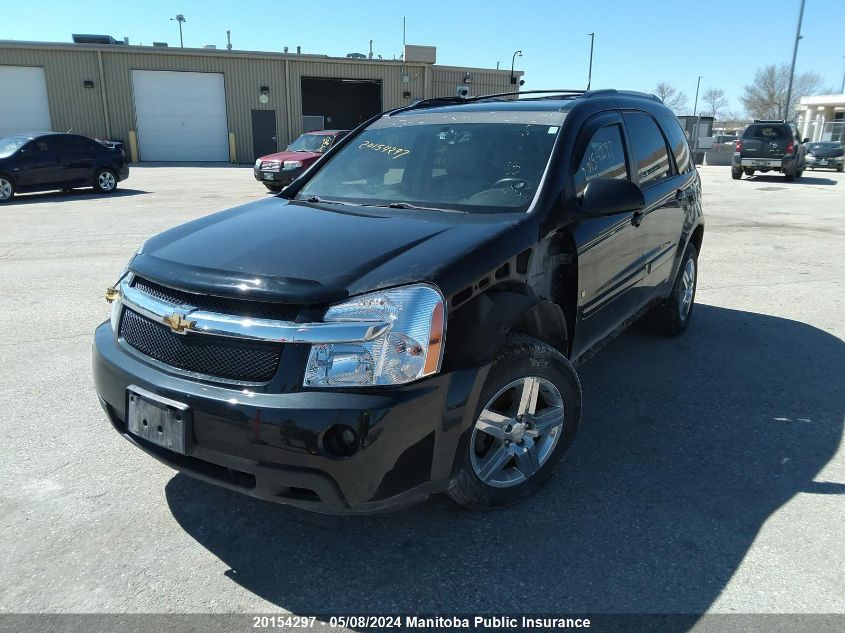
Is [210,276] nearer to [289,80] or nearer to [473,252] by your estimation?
[473,252]

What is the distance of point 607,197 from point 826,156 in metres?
31.3

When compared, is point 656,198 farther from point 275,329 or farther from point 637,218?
point 275,329

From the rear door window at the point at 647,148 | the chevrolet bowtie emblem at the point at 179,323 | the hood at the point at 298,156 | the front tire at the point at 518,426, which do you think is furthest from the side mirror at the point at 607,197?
the hood at the point at 298,156

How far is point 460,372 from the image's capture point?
2.41 meters

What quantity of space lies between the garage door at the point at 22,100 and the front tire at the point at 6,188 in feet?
59.1

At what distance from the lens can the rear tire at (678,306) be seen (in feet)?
17.0

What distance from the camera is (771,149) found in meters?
22.1

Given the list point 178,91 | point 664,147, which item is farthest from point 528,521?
point 178,91

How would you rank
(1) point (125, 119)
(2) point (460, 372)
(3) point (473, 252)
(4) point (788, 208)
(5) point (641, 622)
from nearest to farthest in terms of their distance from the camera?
(5) point (641, 622) → (2) point (460, 372) → (3) point (473, 252) → (4) point (788, 208) → (1) point (125, 119)

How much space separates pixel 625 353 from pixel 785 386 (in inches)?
44.2

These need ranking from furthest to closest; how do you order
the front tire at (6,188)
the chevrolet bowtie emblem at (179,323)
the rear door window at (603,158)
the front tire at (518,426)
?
the front tire at (6,188) < the rear door window at (603,158) < the front tire at (518,426) < the chevrolet bowtie emblem at (179,323)

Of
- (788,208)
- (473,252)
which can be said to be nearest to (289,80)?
(788,208)

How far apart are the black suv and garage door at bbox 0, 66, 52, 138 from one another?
30.2 m

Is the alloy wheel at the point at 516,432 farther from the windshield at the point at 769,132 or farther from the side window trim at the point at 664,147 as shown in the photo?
the windshield at the point at 769,132
